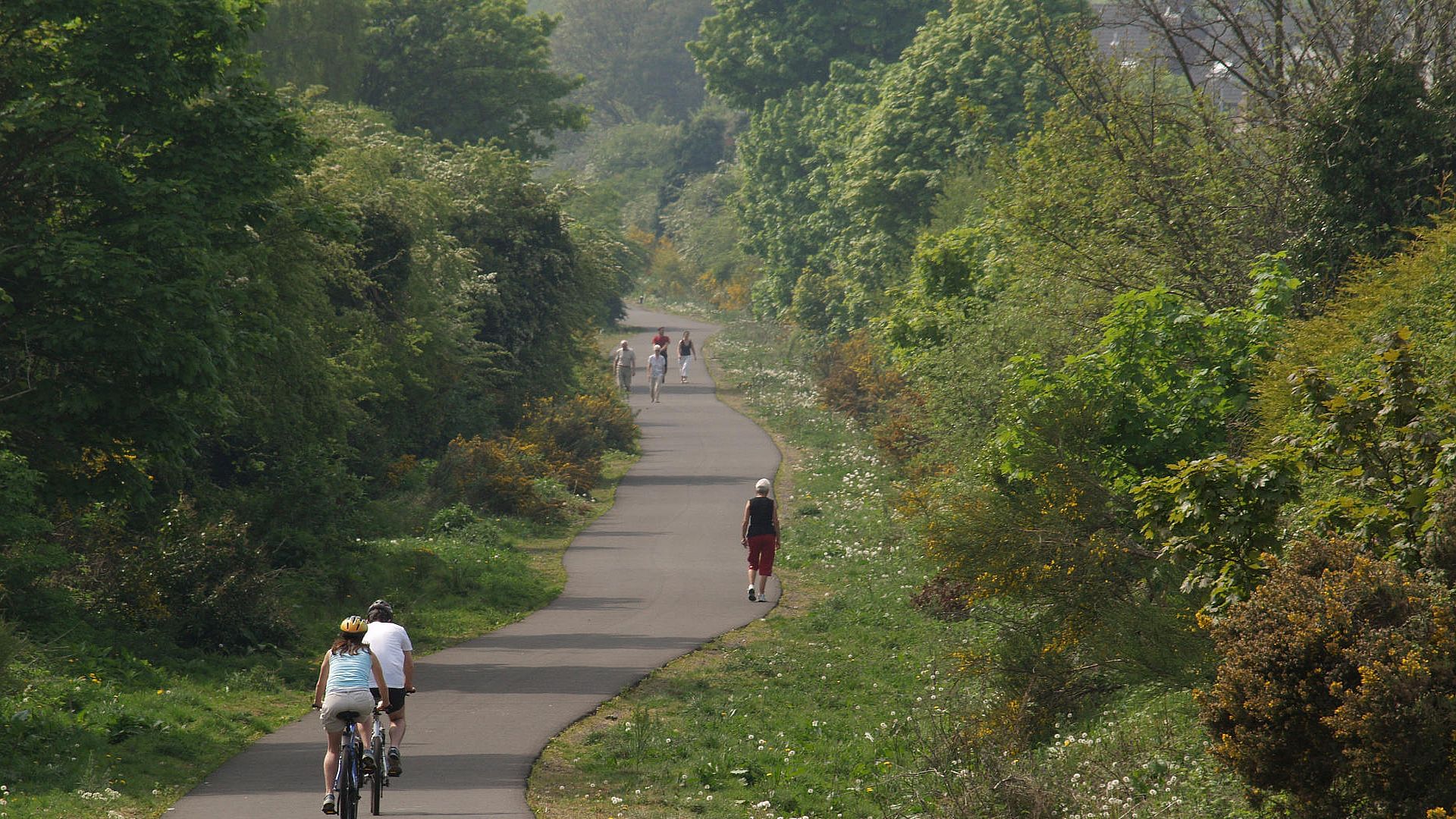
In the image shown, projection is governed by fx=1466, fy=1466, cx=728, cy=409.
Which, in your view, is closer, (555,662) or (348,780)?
(348,780)

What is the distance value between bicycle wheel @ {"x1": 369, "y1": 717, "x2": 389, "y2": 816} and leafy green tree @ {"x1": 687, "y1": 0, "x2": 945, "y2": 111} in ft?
158

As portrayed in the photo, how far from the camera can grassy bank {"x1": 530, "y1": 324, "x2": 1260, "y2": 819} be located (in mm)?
9695

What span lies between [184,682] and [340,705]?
16.9ft

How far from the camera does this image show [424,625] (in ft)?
60.3

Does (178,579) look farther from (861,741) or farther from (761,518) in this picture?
(861,741)

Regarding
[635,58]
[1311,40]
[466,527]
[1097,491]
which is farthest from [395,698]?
[635,58]

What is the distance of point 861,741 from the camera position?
41.9 feet

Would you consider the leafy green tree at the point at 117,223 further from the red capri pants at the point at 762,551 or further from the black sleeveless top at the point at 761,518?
the red capri pants at the point at 762,551

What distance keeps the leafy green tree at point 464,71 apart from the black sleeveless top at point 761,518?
29586 millimetres

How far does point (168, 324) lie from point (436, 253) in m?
14.2

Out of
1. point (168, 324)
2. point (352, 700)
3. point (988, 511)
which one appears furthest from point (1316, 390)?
point (168, 324)

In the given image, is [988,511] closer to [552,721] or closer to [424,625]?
[552,721]

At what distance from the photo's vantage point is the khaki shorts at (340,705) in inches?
388

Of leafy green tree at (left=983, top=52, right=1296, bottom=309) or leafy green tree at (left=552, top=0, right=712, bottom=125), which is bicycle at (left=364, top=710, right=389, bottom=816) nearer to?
leafy green tree at (left=983, top=52, right=1296, bottom=309)
